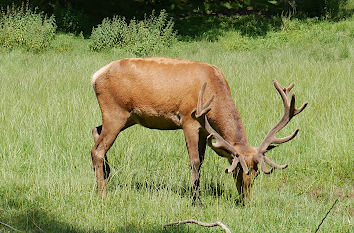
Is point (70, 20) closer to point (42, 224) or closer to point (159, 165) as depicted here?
point (159, 165)

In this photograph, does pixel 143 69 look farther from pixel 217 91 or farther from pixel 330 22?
pixel 330 22

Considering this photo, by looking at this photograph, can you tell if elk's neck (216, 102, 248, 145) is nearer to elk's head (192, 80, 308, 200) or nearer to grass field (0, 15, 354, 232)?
elk's head (192, 80, 308, 200)

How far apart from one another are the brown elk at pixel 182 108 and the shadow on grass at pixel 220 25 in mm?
11619

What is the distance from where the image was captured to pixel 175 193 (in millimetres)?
5730

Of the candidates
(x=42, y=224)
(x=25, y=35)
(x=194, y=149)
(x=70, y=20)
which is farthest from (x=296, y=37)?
(x=42, y=224)

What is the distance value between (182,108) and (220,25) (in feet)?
48.4

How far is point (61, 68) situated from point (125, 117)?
6163mm

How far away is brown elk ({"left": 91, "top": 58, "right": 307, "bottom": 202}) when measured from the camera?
528 cm

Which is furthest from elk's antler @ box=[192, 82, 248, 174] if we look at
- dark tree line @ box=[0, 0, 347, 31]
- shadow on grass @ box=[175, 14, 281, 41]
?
dark tree line @ box=[0, 0, 347, 31]

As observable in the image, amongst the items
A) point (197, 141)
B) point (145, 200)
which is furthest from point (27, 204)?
point (197, 141)

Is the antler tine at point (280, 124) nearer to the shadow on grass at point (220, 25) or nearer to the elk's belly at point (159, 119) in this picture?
the elk's belly at point (159, 119)

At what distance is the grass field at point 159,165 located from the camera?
512cm

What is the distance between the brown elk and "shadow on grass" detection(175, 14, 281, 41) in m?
11.6

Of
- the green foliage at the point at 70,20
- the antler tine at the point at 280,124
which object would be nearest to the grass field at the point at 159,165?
the antler tine at the point at 280,124
